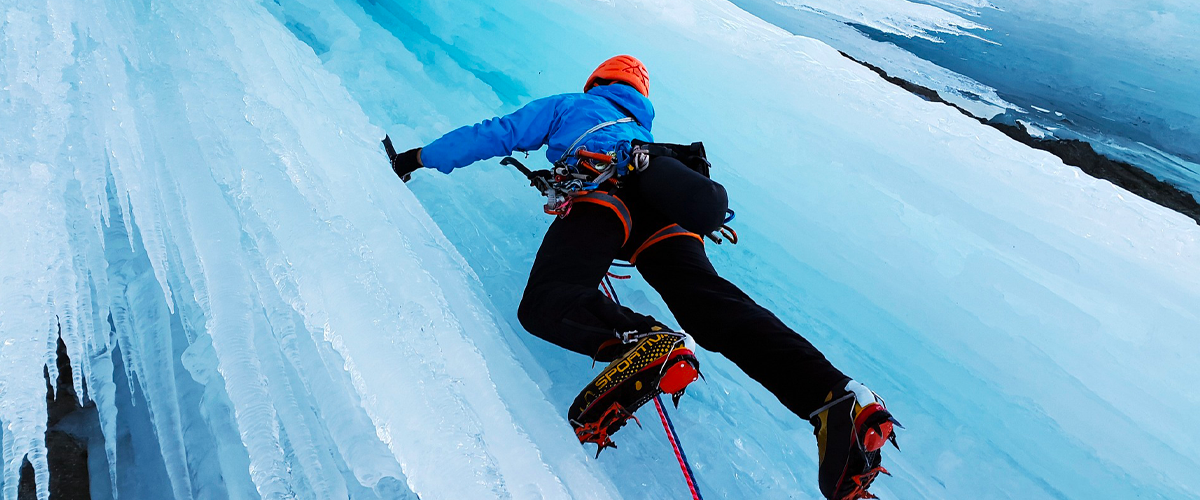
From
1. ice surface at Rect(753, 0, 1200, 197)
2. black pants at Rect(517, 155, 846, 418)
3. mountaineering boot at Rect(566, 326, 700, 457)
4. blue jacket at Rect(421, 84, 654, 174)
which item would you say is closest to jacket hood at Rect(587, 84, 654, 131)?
blue jacket at Rect(421, 84, 654, 174)

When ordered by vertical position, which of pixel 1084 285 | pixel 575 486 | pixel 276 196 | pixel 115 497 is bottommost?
pixel 115 497

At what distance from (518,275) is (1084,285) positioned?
1530mm

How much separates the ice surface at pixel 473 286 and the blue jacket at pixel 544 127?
199 mm

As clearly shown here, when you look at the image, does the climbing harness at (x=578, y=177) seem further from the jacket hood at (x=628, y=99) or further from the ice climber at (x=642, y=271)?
the jacket hood at (x=628, y=99)

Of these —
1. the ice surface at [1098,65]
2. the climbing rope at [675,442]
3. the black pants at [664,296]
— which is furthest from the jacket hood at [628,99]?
the ice surface at [1098,65]

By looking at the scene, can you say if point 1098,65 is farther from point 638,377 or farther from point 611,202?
point 638,377

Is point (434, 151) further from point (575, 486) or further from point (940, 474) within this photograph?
point (940, 474)

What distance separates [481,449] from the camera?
1.01 m

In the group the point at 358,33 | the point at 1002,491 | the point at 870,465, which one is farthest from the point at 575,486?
the point at 358,33

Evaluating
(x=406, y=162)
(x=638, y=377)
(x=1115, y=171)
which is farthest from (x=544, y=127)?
(x=1115, y=171)

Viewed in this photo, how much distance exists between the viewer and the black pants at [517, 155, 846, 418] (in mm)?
1155

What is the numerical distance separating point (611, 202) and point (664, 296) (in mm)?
249

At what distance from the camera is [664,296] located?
1.45m

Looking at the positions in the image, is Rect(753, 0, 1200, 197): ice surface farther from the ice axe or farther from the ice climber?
the ice axe
